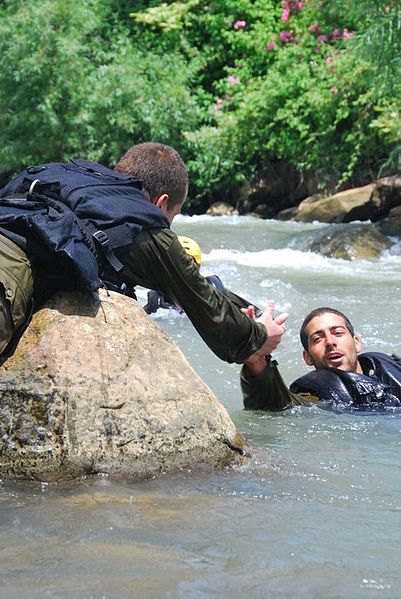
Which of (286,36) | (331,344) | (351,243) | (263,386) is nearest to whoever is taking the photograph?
(263,386)

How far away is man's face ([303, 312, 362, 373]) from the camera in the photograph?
613cm

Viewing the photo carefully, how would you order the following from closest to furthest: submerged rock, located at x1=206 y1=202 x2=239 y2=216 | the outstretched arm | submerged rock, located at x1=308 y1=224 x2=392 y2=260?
the outstretched arm → submerged rock, located at x1=308 y1=224 x2=392 y2=260 → submerged rock, located at x1=206 y1=202 x2=239 y2=216

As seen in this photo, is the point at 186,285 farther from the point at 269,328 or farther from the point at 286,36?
the point at 286,36

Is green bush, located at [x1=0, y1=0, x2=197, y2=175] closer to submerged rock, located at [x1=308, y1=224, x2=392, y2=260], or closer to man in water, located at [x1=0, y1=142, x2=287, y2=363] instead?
submerged rock, located at [x1=308, y1=224, x2=392, y2=260]

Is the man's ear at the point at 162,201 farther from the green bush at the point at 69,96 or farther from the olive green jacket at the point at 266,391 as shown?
the green bush at the point at 69,96

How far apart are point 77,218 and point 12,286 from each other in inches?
13.9

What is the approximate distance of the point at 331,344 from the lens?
614 centimetres

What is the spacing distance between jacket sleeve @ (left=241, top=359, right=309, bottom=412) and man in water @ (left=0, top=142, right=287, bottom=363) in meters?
0.79

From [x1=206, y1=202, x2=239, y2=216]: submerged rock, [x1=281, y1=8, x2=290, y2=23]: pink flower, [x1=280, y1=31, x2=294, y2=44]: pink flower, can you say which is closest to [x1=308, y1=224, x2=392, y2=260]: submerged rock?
[x1=206, y1=202, x2=239, y2=216]: submerged rock

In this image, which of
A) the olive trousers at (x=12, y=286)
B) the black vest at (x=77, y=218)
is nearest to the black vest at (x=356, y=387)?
the black vest at (x=77, y=218)

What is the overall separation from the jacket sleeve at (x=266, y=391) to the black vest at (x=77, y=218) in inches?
54.0

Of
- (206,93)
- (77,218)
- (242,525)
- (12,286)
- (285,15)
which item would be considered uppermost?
(285,15)

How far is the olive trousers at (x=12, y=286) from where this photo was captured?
3842 mm

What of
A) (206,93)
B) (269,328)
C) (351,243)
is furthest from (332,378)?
(206,93)
